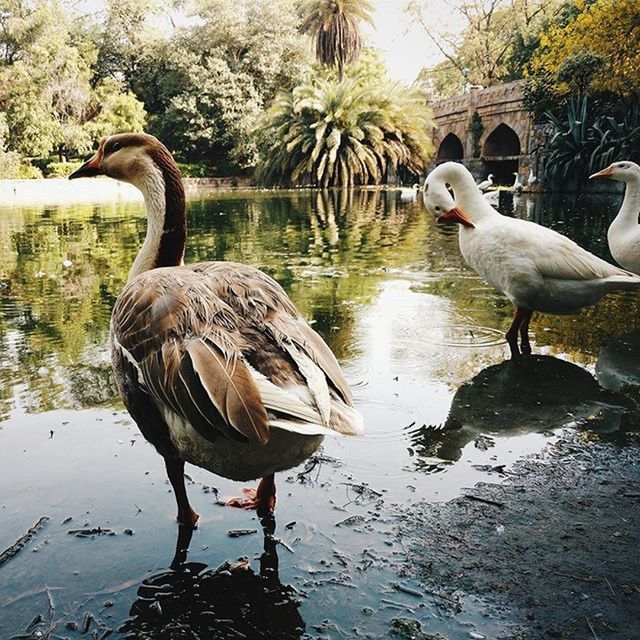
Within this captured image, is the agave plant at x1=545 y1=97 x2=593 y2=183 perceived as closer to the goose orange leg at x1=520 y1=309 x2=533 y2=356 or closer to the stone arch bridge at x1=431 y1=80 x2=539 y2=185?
the stone arch bridge at x1=431 y1=80 x2=539 y2=185

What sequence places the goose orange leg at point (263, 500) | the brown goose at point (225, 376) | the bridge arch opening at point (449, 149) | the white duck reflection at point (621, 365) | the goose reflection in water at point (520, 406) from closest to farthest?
the brown goose at point (225, 376), the goose orange leg at point (263, 500), the goose reflection in water at point (520, 406), the white duck reflection at point (621, 365), the bridge arch opening at point (449, 149)

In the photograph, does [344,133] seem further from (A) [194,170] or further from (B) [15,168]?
(B) [15,168]

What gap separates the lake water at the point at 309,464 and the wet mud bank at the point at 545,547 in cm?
8

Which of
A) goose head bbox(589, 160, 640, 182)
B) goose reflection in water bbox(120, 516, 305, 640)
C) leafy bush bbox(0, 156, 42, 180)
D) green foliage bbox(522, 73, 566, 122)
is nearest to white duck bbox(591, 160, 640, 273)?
goose head bbox(589, 160, 640, 182)

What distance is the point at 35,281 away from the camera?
25.6ft

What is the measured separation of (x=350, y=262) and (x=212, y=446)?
24.1 feet

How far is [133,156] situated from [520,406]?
244 centimetres

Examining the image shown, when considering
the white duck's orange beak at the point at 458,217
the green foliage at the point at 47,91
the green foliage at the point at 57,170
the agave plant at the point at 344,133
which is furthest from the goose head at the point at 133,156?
the green foliage at the point at 57,170

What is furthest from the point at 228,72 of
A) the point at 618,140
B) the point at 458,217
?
the point at 458,217

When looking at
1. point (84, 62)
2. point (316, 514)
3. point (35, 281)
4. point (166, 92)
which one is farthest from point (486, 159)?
point (316, 514)

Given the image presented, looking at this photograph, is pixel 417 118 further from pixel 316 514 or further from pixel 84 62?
pixel 316 514

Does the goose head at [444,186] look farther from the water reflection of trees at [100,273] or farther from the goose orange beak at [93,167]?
the goose orange beak at [93,167]

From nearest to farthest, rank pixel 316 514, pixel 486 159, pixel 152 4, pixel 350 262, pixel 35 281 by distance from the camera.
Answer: pixel 316 514
pixel 35 281
pixel 350 262
pixel 486 159
pixel 152 4

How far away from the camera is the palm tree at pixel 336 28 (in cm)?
4175
